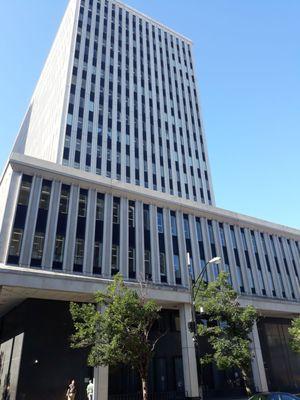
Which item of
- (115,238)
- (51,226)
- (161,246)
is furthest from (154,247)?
(51,226)

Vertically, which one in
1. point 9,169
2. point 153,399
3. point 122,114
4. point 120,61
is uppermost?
point 120,61

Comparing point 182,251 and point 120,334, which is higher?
point 182,251

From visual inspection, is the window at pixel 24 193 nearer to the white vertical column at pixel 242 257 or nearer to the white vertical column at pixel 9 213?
the white vertical column at pixel 9 213

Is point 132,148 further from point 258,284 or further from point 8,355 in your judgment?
point 8,355

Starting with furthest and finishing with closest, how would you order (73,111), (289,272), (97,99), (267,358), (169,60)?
1. (169,60)
2. (97,99)
3. (73,111)
4. (289,272)
5. (267,358)

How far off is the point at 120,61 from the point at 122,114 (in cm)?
1260

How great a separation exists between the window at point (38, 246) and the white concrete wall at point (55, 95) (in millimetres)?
22084

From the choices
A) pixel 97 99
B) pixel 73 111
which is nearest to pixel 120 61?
pixel 97 99

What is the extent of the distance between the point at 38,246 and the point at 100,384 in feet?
36.0

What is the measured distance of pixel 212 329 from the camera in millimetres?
22641

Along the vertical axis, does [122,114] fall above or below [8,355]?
above

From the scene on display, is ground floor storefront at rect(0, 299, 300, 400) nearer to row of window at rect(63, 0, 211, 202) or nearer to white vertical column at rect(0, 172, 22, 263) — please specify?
white vertical column at rect(0, 172, 22, 263)

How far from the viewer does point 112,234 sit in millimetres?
30094

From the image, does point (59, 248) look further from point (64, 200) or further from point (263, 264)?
point (263, 264)
